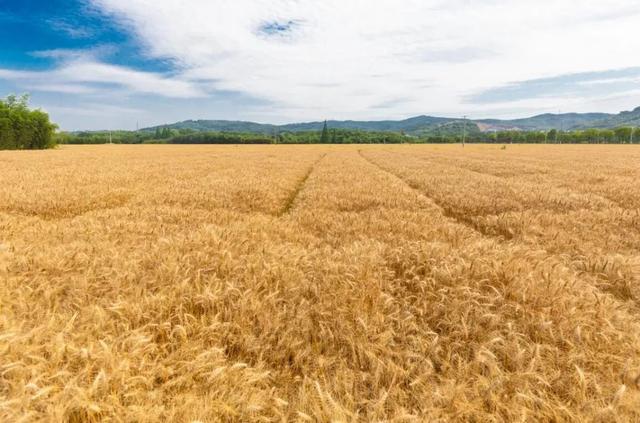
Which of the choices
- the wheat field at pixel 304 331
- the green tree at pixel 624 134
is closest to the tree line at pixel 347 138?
the green tree at pixel 624 134

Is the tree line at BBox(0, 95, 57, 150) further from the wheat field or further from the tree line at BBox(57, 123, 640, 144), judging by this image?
the wheat field

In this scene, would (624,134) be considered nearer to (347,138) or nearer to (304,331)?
(347,138)

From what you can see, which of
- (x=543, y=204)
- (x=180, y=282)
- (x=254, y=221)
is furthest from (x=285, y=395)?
(x=543, y=204)

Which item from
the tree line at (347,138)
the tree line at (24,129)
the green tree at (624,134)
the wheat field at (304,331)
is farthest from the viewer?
the tree line at (347,138)

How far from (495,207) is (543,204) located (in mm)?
1736

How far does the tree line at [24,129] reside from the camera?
67.5 metres

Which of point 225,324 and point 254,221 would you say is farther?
point 254,221

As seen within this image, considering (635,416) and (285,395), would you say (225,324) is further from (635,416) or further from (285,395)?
(635,416)

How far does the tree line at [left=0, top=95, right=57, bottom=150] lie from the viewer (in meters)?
67.5

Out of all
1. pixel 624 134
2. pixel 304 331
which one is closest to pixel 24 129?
pixel 304 331

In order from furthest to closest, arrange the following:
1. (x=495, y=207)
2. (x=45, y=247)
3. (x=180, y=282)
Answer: (x=495, y=207) < (x=45, y=247) < (x=180, y=282)

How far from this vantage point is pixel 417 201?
10.6m

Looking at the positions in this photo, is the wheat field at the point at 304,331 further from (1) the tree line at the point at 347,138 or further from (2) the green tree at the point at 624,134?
(2) the green tree at the point at 624,134

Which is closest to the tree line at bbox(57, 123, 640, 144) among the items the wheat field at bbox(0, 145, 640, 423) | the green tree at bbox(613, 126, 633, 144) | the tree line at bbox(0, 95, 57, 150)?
the green tree at bbox(613, 126, 633, 144)
